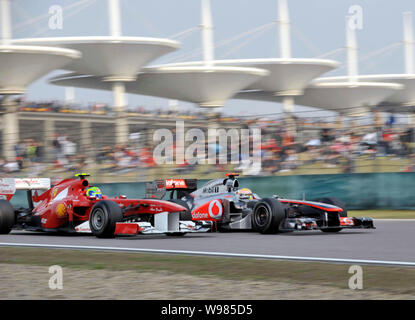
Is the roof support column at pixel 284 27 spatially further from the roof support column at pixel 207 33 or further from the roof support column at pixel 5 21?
the roof support column at pixel 5 21

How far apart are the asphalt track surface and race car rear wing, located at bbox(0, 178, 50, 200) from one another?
777mm

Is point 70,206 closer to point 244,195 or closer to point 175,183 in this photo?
point 175,183

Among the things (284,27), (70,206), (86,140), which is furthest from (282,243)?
(284,27)

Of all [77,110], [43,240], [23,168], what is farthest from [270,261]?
[77,110]

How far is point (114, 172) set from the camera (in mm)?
19062

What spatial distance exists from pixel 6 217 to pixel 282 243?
4896 mm

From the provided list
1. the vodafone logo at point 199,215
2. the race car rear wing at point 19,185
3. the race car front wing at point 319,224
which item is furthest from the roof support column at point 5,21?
the race car front wing at point 319,224

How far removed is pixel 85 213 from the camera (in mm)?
11805

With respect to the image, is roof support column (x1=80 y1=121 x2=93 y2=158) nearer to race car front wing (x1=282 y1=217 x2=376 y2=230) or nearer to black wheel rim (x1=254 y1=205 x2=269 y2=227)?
black wheel rim (x1=254 y1=205 x2=269 y2=227)

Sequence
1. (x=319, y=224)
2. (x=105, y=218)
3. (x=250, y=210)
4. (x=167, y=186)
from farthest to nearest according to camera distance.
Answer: (x=167, y=186) < (x=250, y=210) < (x=319, y=224) < (x=105, y=218)

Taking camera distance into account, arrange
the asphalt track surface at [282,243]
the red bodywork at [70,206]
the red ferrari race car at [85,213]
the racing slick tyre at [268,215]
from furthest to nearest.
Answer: the red bodywork at [70,206] < the racing slick tyre at [268,215] < the red ferrari race car at [85,213] < the asphalt track surface at [282,243]

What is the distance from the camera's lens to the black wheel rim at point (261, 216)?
11.4 m

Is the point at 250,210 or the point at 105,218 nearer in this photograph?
the point at 105,218
